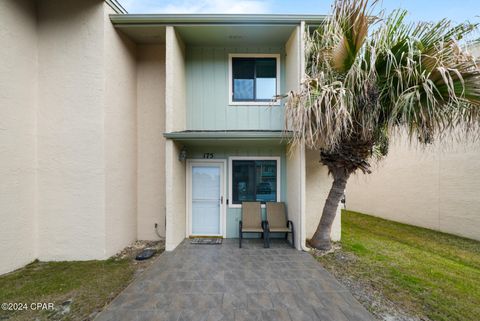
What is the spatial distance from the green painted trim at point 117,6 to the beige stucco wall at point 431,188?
7.76 metres

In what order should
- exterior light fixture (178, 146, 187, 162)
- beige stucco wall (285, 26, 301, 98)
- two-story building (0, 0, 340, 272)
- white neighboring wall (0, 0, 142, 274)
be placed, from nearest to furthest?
two-story building (0, 0, 340, 272)
white neighboring wall (0, 0, 142, 274)
beige stucco wall (285, 26, 301, 98)
exterior light fixture (178, 146, 187, 162)

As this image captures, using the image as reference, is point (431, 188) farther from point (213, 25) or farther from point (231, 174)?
point (213, 25)

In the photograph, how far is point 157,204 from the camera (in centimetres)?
569

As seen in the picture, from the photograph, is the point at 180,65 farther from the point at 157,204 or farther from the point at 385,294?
the point at 385,294

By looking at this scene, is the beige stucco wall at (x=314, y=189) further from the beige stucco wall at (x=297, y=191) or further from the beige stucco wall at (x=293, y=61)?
the beige stucco wall at (x=293, y=61)

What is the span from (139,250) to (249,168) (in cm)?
358

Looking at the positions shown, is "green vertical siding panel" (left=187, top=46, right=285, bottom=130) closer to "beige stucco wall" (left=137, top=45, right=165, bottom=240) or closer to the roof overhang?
the roof overhang

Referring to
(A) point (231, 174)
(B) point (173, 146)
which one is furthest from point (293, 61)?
(B) point (173, 146)

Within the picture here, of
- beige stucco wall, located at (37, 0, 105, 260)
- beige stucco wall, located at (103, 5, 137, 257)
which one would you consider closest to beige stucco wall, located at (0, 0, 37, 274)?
beige stucco wall, located at (37, 0, 105, 260)

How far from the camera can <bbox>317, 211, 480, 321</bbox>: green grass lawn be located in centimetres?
296

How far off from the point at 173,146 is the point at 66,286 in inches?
127

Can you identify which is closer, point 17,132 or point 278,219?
point 17,132

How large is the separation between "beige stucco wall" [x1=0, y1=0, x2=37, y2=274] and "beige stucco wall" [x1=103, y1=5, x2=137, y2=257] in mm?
1476

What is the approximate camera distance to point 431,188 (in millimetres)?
7098
